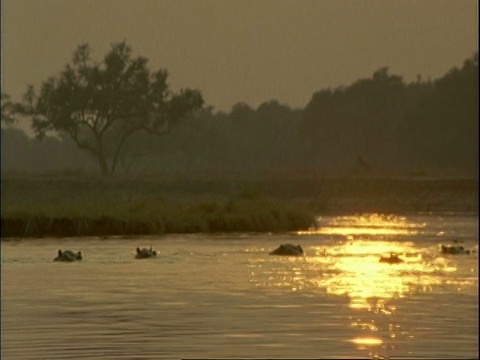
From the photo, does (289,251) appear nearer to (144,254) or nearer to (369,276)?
(144,254)

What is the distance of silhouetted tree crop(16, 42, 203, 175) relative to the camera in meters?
108

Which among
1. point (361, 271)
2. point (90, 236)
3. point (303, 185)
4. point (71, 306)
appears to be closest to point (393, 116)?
point (303, 185)

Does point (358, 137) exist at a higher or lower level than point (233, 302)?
higher

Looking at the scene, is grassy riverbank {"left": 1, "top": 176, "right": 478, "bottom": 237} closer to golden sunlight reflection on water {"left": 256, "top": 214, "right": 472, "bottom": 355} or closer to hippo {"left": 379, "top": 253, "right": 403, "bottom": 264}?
golden sunlight reflection on water {"left": 256, "top": 214, "right": 472, "bottom": 355}

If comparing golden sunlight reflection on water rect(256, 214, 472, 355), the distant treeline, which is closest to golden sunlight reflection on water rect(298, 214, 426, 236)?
golden sunlight reflection on water rect(256, 214, 472, 355)

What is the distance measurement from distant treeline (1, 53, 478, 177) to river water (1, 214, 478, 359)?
7701 centimetres

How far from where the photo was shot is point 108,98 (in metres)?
109

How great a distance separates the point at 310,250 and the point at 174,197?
131ft

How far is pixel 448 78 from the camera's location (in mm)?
132375

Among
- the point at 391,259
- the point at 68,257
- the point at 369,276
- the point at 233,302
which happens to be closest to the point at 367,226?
the point at 391,259

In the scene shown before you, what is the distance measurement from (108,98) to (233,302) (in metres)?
82.0

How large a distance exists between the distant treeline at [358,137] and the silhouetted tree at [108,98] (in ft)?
31.0

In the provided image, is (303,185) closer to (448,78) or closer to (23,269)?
(448,78)

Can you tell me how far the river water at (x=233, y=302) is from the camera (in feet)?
70.0
